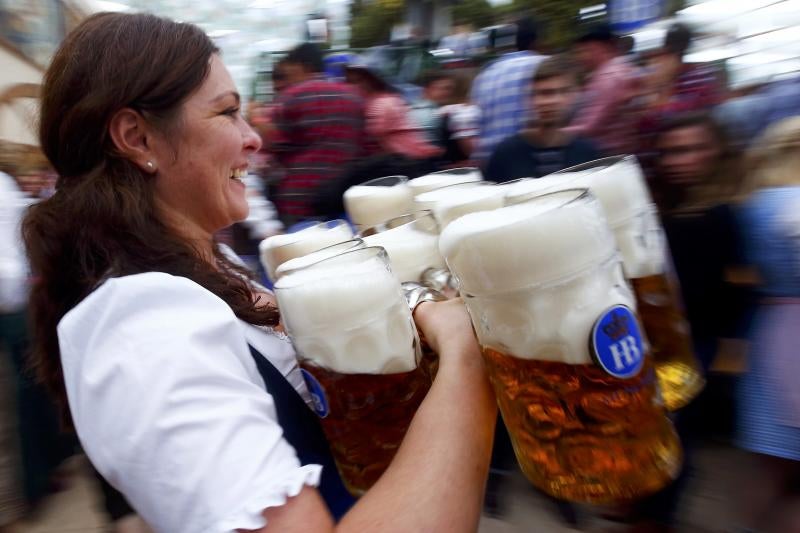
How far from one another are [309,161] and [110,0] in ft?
7.12

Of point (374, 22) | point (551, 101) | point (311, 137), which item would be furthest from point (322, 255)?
point (374, 22)

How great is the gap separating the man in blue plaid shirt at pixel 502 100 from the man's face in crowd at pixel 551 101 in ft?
0.35

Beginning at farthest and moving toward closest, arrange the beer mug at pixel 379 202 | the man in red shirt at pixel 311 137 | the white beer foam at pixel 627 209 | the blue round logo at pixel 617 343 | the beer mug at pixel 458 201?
the man in red shirt at pixel 311 137 → the beer mug at pixel 379 202 → the beer mug at pixel 458 201 → the white beer foam at pixel 627 209 → the blue round logo at pixel 617 343

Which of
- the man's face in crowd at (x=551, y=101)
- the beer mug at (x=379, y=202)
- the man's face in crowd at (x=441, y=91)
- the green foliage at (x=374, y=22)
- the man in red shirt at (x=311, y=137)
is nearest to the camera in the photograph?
the beer mug at (x=379, y=202)

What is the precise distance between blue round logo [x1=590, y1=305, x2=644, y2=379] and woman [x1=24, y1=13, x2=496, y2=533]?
18cm

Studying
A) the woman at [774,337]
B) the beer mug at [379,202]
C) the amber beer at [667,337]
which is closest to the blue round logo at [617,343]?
the amber beer at [667,337]

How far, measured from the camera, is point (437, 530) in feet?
2.18

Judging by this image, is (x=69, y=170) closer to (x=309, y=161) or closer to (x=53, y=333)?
(x=53, y=333)

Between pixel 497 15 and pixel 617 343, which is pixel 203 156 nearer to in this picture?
pixel 617 343

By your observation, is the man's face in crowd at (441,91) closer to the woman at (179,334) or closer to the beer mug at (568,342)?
the woman at (179,334)

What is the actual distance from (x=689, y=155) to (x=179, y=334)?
1.53m

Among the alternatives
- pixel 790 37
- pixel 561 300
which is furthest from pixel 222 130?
pixel 790 37

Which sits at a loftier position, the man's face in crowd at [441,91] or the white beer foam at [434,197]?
the white beer foam at [434,197]

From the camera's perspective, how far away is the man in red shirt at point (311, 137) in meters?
2.67
